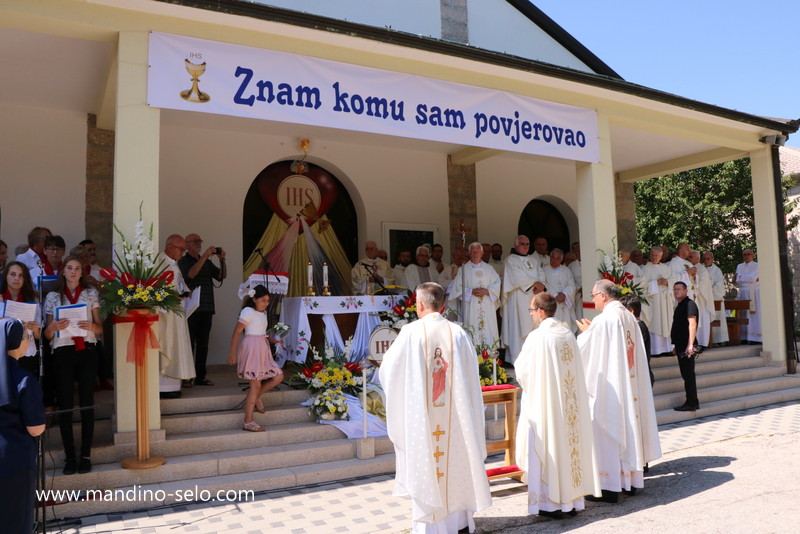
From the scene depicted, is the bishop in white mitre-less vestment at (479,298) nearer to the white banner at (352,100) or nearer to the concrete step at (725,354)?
the white banner at (352,100)

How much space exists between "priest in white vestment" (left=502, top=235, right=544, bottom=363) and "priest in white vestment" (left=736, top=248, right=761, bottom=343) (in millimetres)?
5590

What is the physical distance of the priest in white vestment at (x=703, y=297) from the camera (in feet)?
37.1

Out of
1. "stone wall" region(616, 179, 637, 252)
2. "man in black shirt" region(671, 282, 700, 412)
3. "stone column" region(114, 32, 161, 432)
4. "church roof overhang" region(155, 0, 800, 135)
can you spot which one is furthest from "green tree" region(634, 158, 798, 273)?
"stone column" region(114, 32, 161, 432)

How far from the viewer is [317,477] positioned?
18.6 ft

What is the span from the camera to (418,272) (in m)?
10.2

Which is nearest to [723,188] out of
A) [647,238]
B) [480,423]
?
[647,238]

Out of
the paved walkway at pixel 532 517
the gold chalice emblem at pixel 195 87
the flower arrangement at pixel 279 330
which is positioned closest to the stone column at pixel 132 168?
the gold chalice emblem at pixel 195 87

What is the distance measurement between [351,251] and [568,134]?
421cm

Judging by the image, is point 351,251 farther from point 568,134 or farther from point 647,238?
point 647,238

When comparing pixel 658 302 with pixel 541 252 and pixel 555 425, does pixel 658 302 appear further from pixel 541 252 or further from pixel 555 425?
pixel 555 425

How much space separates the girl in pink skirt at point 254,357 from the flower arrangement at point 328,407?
1.73ft

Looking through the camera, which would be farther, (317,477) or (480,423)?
(317,477)

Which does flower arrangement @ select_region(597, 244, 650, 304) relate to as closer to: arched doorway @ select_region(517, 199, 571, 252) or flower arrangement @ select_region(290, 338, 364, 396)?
flower arrangement @ select_region(290, 338, 364, 396)

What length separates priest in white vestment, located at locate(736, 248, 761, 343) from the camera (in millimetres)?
12383
